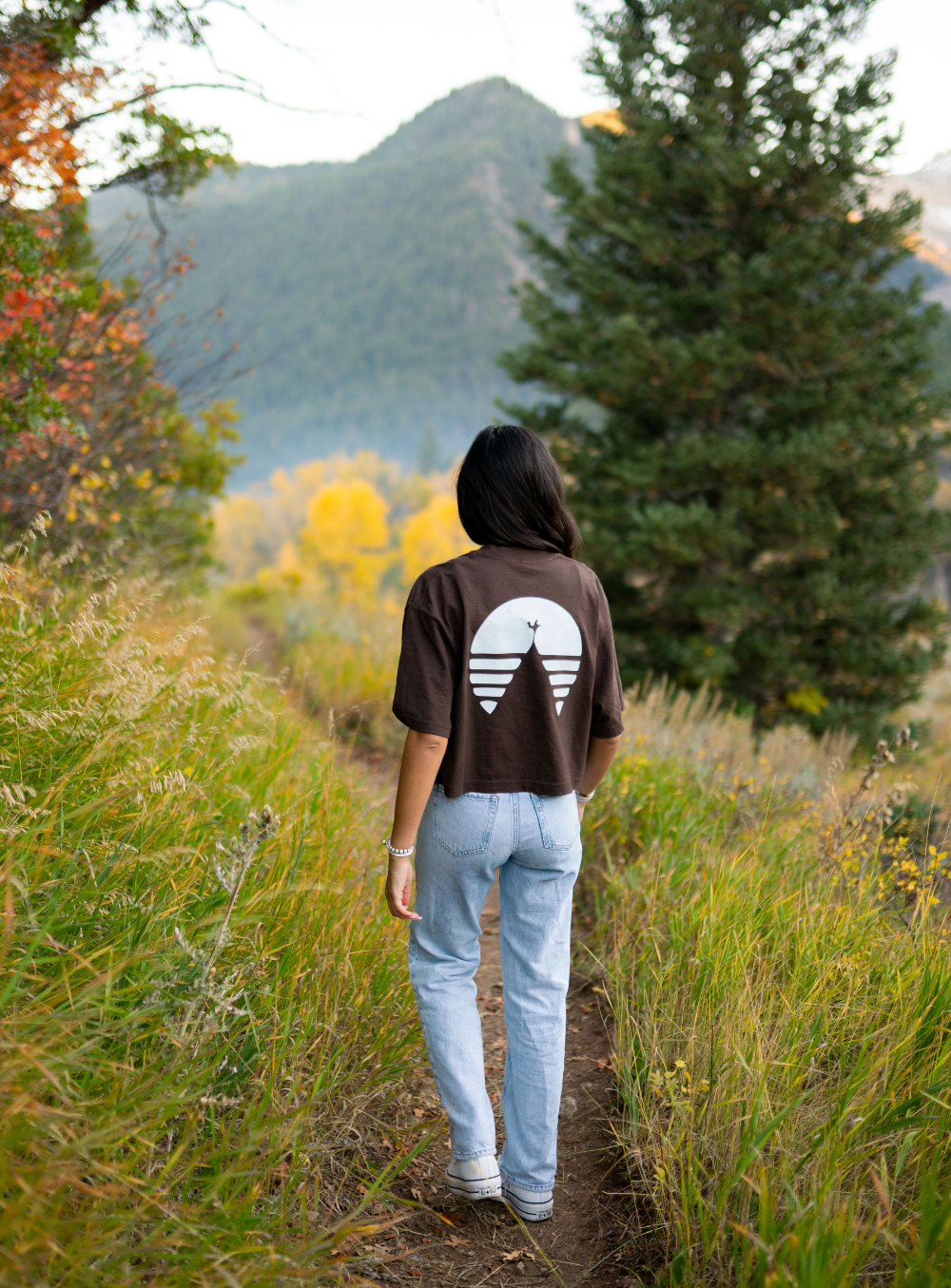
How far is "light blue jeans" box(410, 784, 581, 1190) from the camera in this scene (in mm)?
2082

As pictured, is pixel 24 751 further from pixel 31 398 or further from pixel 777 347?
pixel 777 347

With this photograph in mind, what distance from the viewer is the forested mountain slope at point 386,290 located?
516 feet

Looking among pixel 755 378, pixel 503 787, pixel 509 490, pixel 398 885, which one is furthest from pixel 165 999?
pixel 755 378

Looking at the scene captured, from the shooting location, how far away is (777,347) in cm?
870

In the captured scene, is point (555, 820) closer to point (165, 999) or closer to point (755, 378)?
point (165, 999)

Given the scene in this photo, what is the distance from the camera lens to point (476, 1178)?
2.13 metres

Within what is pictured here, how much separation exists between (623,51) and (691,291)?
8.93 feet

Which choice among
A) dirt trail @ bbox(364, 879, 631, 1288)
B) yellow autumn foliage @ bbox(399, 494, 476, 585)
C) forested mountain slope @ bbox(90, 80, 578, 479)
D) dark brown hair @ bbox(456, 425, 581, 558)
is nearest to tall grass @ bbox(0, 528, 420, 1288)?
dirt trail @ bbox(364, 879, 631, 1288)

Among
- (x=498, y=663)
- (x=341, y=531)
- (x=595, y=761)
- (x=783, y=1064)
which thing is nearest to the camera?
(x=783, y=1064)

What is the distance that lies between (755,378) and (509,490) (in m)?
8.13

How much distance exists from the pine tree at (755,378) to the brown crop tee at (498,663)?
6.61 metres

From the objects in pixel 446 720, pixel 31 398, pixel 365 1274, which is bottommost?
pixel 365 1274

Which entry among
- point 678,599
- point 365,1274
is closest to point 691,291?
point 678,599

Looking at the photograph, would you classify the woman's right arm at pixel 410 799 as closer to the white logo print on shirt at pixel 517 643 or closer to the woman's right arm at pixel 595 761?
the white logo print on shirt at pixel 517 643
